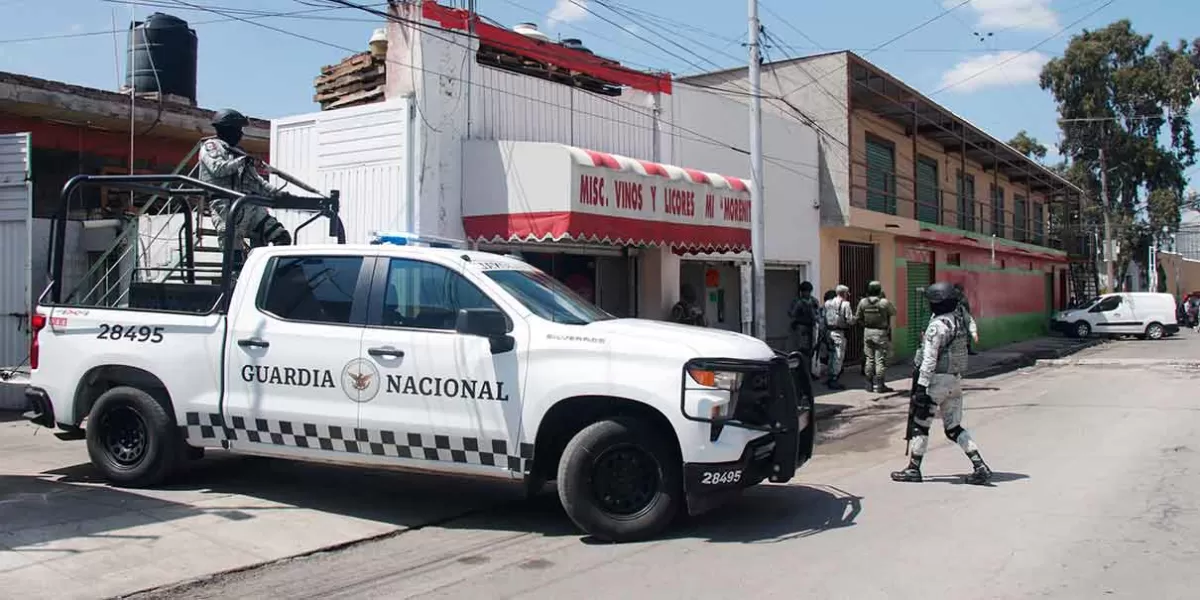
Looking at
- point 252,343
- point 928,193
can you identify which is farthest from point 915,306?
point 252,343

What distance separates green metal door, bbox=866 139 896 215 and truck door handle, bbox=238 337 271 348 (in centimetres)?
1683

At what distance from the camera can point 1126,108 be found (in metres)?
43.0

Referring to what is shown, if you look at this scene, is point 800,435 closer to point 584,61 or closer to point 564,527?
point 564,527

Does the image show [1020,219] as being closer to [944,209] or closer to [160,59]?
[944,209]

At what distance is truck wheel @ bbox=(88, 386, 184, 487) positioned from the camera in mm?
7020

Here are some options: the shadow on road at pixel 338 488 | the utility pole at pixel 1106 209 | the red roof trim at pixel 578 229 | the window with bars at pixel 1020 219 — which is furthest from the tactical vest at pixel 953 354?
the utility pole at pixel 1106 209

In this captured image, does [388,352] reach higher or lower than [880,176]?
lower

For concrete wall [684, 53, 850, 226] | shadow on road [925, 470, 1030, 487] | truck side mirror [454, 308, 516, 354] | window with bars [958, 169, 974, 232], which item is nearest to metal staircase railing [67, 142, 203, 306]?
truck side mirror [454, 308, 516, 354]

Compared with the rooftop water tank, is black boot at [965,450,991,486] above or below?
below

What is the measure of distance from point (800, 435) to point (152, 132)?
1335 cm

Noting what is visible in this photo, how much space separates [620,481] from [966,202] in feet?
87.0

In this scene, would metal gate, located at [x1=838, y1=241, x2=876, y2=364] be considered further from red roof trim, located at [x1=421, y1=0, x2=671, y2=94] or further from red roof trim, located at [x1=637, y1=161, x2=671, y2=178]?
red roof trim, located at [x1=637, y1=161, x2=671, y2=178]

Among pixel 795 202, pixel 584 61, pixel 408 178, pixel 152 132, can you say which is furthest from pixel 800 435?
pixel 152 132

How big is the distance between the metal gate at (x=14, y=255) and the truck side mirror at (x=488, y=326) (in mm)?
8081
